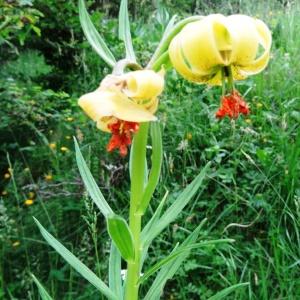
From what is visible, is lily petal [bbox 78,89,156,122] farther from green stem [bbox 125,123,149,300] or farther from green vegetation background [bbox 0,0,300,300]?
green vegetation background [bbox 0,0,300,300]

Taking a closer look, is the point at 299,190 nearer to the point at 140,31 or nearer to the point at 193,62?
the point at 193,62

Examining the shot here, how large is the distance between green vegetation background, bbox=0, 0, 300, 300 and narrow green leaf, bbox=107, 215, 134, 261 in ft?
1.41

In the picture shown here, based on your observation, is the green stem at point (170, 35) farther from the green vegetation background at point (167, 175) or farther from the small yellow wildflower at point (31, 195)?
the small yellow wildflower at point (31, 195)

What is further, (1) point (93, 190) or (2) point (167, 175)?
(2) point (167, 175)

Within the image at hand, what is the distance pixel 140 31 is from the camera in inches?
135

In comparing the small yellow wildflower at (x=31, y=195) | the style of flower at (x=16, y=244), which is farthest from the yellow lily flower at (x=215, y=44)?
the small yellow wildflower at (x=31, y=195)

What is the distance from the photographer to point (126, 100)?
845mm

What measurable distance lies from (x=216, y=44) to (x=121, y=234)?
375 mm

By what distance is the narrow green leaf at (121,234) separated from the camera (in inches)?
39.0

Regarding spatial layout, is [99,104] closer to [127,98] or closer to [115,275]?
[127,98]

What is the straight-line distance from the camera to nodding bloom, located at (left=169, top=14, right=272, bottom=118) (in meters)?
0.86

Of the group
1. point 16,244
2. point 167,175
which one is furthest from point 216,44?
point 16,244

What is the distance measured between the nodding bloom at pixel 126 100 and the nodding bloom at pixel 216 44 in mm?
52

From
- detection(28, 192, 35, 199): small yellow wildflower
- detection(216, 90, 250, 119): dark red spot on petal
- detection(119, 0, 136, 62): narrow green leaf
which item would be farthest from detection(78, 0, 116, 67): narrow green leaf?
detection(28, 192, 35, 199): small yellow wildflower
